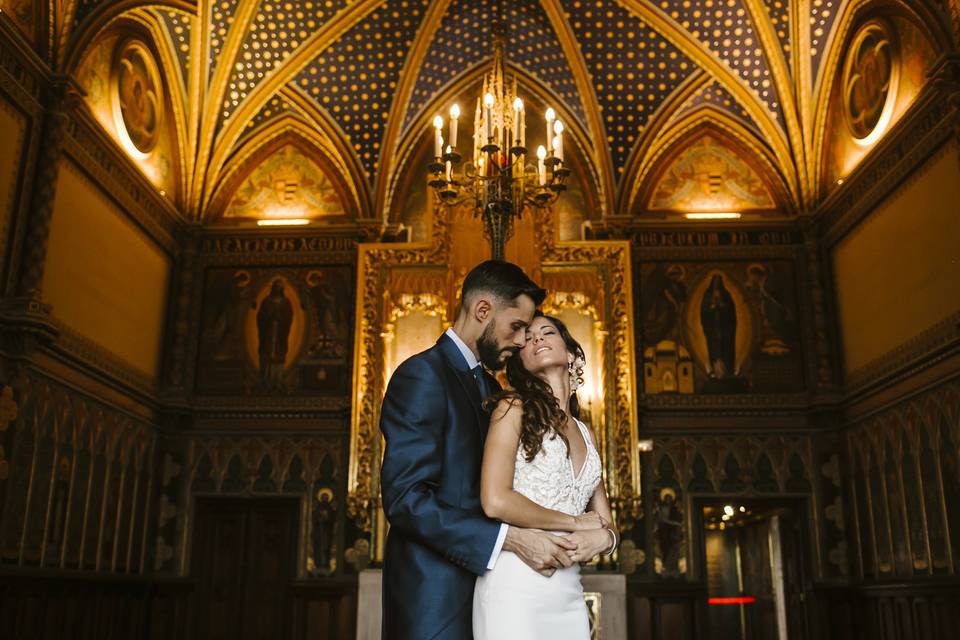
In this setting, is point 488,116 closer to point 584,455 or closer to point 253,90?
point 584,455

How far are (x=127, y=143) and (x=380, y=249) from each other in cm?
345

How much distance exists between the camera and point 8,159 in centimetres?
866

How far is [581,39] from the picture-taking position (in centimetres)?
1290

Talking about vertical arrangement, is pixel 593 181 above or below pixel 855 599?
above

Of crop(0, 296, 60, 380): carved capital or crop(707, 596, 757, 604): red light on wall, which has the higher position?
crop(0, 296, 60, 380): carved capital

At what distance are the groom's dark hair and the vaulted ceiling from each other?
33.6ft

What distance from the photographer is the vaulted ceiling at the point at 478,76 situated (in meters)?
12.3

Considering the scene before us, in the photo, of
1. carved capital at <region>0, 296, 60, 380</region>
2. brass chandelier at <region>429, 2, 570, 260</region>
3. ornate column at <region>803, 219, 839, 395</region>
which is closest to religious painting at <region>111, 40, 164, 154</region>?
carved capital at <region>0, 296, 60, 380</region>

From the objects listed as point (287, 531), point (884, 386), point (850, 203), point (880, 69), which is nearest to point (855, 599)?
point (884, 386)

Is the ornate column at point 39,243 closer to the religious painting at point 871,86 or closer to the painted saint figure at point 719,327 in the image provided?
the painted saint figure at point 719,327

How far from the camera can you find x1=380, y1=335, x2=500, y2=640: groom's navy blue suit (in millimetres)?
2658

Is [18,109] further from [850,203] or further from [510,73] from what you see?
[850,203]

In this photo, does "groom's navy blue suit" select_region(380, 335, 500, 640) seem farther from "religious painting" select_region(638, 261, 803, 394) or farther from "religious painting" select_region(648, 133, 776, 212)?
"religious painting" select_region(648, 133, 776, 212)

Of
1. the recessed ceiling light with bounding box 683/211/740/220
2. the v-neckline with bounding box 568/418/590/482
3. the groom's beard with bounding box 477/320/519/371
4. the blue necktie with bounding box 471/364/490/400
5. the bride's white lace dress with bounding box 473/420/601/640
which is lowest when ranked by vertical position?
the bride's white lace dress with bounding box 473/420/601/640
